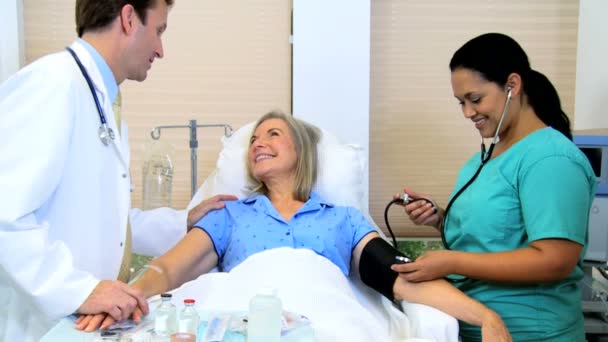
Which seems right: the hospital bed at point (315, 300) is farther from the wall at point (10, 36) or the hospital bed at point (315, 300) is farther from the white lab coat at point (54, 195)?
the wall at point (10, 36)

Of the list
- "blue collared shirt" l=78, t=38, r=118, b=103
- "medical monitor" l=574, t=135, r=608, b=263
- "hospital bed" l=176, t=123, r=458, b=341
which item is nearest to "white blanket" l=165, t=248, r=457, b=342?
"hospital bed" l=176, t=123, r=458, b=341

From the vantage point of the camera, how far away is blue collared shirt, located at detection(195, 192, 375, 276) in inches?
68.5

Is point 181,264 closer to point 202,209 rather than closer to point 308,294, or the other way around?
point 202,209

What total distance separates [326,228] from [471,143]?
4.00ft

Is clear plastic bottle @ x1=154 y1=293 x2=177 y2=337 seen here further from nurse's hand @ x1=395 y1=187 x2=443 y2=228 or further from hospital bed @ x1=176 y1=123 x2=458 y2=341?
nurse's hand @ x1=395 y1=187 x2=443 y2=228

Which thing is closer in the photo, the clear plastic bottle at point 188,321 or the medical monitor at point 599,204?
the clear plastic bottle at point 188,321

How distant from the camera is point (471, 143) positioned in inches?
105

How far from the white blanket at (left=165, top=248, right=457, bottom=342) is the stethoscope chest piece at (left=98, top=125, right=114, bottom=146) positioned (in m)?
0.48

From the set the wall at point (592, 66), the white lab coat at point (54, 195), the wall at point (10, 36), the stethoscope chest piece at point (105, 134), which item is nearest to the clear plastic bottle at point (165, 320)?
the white lab coat at point (54, 195)

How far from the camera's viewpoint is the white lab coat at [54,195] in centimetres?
108

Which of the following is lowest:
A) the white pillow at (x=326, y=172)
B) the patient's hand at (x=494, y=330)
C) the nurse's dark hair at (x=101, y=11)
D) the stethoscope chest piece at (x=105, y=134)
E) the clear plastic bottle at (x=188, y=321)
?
the patient's hand at (x=494, y=330)

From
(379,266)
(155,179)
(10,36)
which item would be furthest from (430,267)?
(10,36)

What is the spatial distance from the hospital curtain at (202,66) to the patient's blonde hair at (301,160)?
1.96ft

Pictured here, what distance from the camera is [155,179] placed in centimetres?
245
